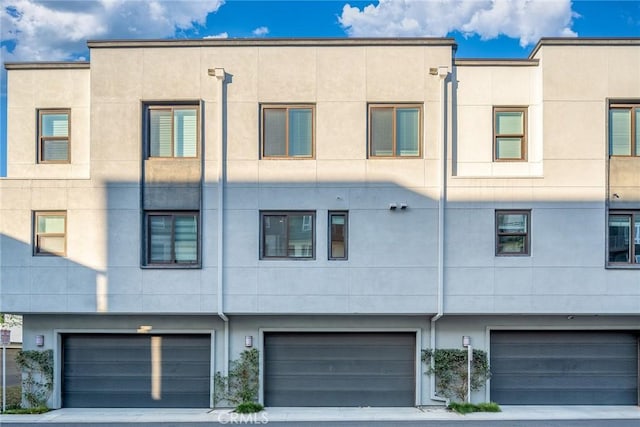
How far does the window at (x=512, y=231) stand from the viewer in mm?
10242

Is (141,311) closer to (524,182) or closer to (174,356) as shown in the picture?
(174,356)

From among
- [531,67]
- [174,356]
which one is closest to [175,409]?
[174,356]

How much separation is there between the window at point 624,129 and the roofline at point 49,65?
11.8 m

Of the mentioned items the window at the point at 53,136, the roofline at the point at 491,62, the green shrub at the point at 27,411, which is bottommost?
the green shrub at the point at 27,411

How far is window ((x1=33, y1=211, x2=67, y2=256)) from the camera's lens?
10.4m

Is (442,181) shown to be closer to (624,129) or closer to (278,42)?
(624,129)

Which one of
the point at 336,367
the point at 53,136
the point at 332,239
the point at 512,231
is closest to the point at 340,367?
the point at 336,367

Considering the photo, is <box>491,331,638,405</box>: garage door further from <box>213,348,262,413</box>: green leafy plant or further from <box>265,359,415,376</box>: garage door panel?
<box>213,348,262,413</box>: green leafy plant

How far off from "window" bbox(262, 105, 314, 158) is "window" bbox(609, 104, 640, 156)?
665cm

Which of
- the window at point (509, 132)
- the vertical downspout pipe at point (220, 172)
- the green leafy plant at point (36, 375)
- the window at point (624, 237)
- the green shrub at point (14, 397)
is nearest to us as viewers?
the vertical downspout pipe at point (220, 172)

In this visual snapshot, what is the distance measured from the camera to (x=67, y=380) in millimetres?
10984

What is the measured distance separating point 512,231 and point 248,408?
701 centimetres

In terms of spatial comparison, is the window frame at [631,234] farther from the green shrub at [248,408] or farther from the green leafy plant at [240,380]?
the green shrub at [248,408]

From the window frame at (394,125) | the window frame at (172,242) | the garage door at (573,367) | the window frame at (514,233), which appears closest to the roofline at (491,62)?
the window frame at (394,125)
